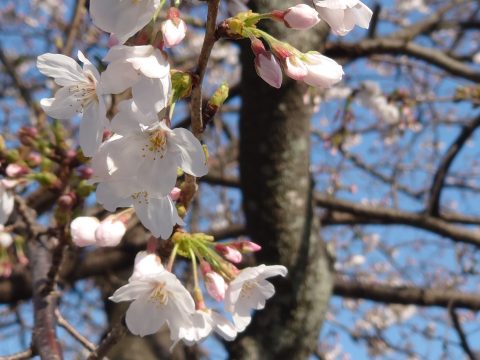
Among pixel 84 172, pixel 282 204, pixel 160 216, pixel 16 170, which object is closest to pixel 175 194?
pixel 160 216

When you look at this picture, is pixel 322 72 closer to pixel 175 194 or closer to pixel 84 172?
pixel 175 194

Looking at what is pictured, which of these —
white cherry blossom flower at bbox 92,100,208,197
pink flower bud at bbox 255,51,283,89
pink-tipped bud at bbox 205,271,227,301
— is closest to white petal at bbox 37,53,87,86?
white cherry blossom flower at bbox 92,100,208,197

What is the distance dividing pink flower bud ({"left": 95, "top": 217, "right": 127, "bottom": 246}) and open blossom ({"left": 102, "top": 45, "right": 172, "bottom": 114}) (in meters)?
0.31

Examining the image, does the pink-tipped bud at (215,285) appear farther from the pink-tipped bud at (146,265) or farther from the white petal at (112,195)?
the white petal at (112,195)

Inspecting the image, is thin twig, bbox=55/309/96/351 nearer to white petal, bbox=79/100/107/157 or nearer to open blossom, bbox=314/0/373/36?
white petal, bbox=79/100/107/157

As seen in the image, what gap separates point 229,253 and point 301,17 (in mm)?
460

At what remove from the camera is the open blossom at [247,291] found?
1046 mm

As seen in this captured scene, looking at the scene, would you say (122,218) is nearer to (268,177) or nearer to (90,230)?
(90,230)

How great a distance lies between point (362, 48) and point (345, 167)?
96.5 inches

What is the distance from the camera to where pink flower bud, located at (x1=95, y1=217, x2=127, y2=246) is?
99cm

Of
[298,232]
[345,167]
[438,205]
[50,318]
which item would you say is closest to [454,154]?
[438,205]

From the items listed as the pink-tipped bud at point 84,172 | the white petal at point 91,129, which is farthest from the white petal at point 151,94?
the pink-tipped bud at point 84,172

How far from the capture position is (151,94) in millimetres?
Answer: 747

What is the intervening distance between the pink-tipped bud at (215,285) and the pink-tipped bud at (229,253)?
0.04m
